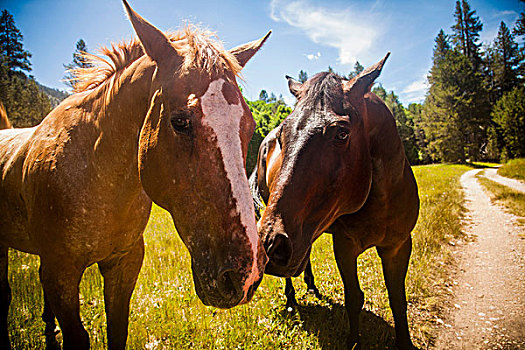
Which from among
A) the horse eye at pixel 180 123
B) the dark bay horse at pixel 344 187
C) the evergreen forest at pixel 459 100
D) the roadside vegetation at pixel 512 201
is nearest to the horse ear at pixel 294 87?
the dark bay horse at pixel 344 187

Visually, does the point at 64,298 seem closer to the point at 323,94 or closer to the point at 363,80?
the point at 323,94

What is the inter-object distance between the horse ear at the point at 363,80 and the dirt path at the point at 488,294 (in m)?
3.03

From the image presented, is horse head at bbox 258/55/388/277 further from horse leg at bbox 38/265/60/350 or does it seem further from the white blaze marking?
horse leg at bbox 38/265/60/350

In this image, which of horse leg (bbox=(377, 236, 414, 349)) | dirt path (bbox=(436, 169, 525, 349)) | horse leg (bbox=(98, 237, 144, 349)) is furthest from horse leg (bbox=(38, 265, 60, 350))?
dirt path (bbox=(436, 169, 525, 349))

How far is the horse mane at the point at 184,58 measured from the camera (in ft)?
4.68

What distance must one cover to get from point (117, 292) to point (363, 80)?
9.98 ft

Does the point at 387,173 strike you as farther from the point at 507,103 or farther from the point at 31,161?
the point at 507,103

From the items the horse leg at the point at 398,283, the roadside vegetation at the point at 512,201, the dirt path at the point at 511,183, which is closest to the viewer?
the horse leg at the point at 398,283

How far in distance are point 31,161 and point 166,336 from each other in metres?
2.39

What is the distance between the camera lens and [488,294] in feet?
11.9

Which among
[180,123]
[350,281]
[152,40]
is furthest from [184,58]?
[350,281]

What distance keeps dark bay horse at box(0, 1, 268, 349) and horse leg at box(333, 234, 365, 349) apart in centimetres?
180

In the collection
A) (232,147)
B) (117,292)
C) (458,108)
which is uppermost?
(458,108)

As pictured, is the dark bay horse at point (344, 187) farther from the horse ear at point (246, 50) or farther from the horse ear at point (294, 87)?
the horse ear at point (246, 50)
